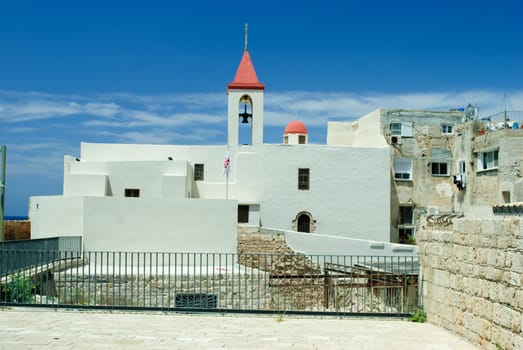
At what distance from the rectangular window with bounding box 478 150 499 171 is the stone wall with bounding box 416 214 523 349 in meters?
18.2

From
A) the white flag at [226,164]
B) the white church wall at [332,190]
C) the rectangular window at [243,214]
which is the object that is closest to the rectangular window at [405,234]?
the white church wall at [332,190]

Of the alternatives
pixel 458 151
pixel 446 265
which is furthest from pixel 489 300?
pixel 458 151

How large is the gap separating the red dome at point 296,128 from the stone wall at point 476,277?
27.7 metres

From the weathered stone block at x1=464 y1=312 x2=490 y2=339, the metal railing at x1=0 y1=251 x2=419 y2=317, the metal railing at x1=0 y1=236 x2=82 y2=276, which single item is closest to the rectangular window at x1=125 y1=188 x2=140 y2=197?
the metal railing at x1=0 y1=236 x2=82 y2=276

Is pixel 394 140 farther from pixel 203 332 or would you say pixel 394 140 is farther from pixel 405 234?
pixel 203 332

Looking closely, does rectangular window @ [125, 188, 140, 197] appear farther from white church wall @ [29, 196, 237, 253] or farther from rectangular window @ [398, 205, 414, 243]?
rectangular window @ [398, 205, 414, 243]

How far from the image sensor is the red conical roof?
32.4m

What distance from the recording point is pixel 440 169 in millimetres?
32781

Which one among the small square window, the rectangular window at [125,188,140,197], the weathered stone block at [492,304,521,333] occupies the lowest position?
the weathered stone block at [492,304,521,333]

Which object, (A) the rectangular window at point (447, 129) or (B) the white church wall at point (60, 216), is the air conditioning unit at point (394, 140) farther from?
(B) the white church wall at point (60, 216)

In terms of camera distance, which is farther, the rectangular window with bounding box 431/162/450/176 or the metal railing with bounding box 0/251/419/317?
the rectangular window with bounding box 431/162/450/176

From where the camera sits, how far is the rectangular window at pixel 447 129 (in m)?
32.9

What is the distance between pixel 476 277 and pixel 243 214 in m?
21.6

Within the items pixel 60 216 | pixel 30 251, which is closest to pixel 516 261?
pixel 30 251
